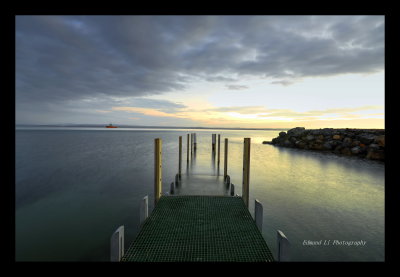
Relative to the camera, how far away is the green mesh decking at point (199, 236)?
426 centimetres

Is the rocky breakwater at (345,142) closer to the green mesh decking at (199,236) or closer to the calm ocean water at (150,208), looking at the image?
the calm ocean water at (150,208)

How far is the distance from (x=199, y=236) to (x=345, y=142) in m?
33.2

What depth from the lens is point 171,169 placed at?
19.0m

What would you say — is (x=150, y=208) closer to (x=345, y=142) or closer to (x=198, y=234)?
(x=198, y=234)

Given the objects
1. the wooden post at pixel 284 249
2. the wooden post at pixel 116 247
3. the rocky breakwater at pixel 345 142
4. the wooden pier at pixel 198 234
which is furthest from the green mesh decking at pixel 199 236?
the rocky breakwater at pixel 345 142

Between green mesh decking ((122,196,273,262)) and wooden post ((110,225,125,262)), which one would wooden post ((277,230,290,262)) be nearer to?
green mesh decking ((122,196,273,262))

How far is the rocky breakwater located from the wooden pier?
25.7 m

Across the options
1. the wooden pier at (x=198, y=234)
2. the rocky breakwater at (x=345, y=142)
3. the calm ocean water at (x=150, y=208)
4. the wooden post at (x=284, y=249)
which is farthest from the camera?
the rocky breakwater at (x=345, y=142)

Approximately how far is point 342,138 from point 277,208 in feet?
95.8

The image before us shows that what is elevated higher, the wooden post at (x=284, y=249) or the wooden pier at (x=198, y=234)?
the wooden post at (x=284, y=249)

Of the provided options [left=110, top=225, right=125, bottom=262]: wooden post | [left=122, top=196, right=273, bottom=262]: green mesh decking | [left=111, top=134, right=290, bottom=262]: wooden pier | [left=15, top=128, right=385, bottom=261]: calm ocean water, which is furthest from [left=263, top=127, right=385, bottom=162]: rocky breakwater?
[left=110, top=225, right=125, bottom=262]: wooden post

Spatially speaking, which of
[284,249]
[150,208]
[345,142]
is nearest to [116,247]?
[284,249]
